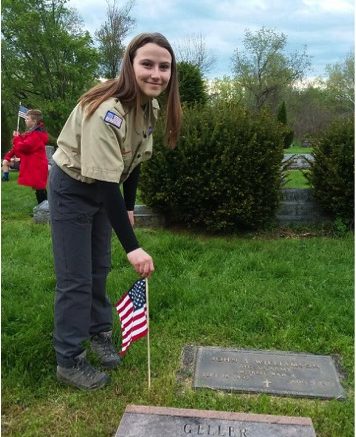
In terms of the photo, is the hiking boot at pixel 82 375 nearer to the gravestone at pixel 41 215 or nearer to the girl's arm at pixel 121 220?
the girl's arm at pixel 121 220

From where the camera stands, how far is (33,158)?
809cm

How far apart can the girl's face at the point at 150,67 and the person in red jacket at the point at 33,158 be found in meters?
5.81

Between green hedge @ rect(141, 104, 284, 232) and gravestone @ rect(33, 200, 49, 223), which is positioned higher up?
green hedge @ rect(141, 104, 284, 232)

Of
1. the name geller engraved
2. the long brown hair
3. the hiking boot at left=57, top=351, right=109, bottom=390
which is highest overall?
the long brown hair

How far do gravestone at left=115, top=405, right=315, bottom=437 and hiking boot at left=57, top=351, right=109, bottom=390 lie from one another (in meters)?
0.36

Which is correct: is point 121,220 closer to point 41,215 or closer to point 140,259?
point 140,259

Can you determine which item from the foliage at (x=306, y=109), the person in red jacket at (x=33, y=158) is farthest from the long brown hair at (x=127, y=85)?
the foliage at (x=306, y=109)

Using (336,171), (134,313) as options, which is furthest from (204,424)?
(336,171)

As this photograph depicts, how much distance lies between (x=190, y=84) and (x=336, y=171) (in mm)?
7039

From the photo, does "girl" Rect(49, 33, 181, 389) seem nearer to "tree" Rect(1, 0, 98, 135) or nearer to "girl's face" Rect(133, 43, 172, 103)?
"girl's face" Rect(133, 43, 172, 103)

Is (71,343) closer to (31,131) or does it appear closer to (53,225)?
(53,225)

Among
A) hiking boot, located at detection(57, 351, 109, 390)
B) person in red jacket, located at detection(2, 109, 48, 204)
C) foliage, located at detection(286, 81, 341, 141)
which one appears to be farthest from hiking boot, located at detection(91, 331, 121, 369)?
foliage, located at detection(286, 81, 341, 141)

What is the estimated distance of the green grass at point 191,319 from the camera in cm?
256

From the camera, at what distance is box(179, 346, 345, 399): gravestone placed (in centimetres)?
273
